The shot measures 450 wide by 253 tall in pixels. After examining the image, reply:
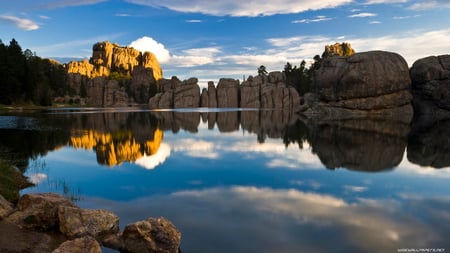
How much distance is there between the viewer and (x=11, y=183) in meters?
15.3

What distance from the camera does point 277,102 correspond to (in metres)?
127

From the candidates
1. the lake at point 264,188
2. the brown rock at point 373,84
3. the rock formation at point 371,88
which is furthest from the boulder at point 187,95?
the lake at point 264,188

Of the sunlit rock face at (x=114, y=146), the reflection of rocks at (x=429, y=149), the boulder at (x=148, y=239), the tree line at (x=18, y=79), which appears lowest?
the reflection of rocks at (x=429, y=149)

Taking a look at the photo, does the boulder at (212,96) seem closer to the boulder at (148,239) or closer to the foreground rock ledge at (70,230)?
the foreground rock ledge at (70,230)

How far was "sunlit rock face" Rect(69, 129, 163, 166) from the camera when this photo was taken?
2428 cm

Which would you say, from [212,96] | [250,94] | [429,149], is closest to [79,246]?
[429,149]

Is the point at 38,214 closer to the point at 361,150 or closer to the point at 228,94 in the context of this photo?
the point at 361,150

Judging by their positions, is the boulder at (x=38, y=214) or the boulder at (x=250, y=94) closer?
the boulder at (x=38, y=214)

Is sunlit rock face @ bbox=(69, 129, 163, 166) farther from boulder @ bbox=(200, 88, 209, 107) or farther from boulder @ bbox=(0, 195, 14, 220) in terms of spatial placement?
boulder @ bbox=(200, 88, 209, 107)

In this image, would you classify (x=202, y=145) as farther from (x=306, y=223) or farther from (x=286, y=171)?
(x=306, y=223)

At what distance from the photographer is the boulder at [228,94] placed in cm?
13975

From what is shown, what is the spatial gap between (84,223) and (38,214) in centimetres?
158

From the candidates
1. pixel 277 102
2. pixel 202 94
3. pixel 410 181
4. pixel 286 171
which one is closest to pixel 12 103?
pixel 202 94

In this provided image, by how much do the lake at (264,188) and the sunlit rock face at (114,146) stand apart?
0.09m
